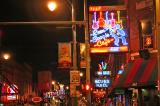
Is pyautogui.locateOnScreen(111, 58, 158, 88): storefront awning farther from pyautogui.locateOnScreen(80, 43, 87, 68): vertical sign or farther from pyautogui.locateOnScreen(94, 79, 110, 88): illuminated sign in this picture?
pyautogui.locateOnScreen(94, 79, 110, 88): illuminated sign

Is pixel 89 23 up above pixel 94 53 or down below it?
above

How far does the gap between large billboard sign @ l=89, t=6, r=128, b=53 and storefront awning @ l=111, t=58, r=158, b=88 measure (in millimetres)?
3437

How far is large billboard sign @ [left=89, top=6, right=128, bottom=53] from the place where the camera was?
2939 cm

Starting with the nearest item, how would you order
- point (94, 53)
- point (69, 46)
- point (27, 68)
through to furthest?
point (69, 46)
point (94, 53)
point (27, 68)

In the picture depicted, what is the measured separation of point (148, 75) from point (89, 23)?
8251mm

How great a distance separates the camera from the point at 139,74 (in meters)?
24.1

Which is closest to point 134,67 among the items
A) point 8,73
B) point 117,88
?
point 117,88

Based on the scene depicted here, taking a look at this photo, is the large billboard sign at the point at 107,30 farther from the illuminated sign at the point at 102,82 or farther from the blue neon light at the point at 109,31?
the illuminated sign at the point at 102,82

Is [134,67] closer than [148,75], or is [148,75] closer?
[148,75]

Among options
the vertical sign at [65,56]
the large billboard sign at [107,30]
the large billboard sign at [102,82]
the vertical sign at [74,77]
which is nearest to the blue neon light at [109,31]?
the large billboard sign at [107,30]

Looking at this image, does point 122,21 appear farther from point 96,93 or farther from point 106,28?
A: point 96,93

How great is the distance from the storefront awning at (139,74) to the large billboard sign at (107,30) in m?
3.44

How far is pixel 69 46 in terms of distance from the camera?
26.9 m

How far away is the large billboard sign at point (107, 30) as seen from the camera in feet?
96.4
